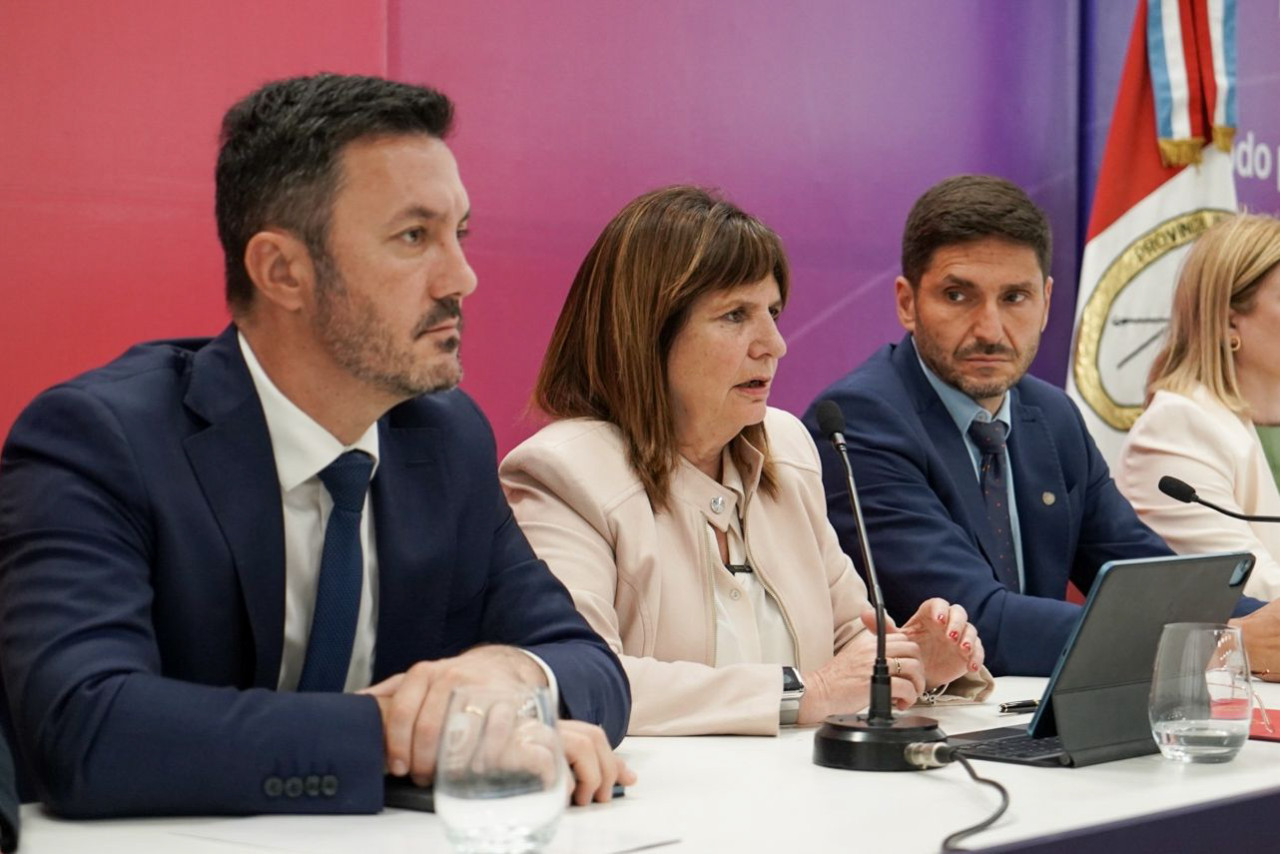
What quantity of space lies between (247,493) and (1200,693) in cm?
119

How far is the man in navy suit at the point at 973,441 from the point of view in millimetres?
3166

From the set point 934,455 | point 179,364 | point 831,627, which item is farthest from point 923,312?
point 179,364

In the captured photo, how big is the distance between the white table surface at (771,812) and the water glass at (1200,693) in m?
0.03

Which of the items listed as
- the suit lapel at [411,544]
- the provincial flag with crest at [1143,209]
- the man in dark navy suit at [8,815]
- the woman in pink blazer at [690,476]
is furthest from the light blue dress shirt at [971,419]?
the man in dark navy suit at [8,815]

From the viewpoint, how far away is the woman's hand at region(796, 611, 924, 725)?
7.80ft

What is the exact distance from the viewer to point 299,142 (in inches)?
80.5

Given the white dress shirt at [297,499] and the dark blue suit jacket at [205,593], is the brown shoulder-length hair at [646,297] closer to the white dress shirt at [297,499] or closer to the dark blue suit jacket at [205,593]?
the dark blue suit jacket at [205,593]

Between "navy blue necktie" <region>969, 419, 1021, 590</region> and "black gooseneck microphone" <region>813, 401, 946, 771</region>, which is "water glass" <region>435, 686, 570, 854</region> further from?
"navy blue necktie" <region>969, 419, 1021, 590</region>

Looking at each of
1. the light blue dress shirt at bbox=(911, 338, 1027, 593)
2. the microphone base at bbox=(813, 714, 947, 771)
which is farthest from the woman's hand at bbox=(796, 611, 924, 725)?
the light blue dress shirt at bbox=(911, 338, 1027, 593)

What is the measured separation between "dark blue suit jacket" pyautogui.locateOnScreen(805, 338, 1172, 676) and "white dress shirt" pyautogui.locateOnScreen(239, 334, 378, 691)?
4.58 feet

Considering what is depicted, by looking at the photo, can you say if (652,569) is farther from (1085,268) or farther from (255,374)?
(1085,268)

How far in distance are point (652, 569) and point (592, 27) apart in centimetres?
160

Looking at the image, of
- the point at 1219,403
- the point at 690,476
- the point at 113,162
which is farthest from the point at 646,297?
the point at 1219,403

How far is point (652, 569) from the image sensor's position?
2.59 metres
